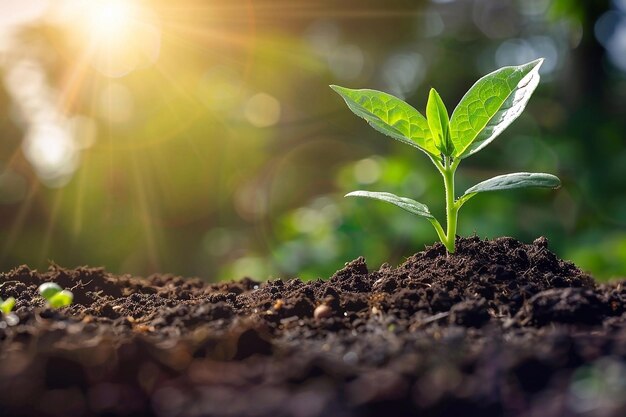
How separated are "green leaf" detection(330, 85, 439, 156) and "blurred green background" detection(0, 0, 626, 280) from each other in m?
4.67

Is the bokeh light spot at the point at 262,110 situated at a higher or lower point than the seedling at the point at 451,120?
higher

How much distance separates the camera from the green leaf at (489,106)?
1.92m

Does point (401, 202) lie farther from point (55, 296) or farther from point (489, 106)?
point (55, 296)

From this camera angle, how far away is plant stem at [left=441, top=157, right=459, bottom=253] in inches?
78.1

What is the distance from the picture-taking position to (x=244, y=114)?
10.6 metres

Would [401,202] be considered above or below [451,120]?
below

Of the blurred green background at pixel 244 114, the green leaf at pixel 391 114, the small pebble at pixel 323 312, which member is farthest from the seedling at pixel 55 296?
the blurred green background at pixel 244 114

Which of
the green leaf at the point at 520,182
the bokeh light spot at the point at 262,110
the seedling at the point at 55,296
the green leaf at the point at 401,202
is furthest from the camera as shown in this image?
the bokeh light spot at the point at 262,110

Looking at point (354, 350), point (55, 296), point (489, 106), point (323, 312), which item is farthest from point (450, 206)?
point (55, 296)

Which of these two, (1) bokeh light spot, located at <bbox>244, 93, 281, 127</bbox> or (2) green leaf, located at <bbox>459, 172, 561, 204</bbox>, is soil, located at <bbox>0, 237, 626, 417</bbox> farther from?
(1) bokeh light spot, located at <bbox>244, 93, 281, 127</bbox>

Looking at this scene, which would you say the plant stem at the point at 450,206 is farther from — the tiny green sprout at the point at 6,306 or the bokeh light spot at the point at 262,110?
the bokeh light spot at the point at 262,110

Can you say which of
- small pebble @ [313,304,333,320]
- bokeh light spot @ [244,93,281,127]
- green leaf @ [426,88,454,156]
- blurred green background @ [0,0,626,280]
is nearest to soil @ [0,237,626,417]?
small pebble @ [313,304,333,320]

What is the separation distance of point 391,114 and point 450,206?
34 centimetres

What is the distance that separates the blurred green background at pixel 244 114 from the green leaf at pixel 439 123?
468cm
